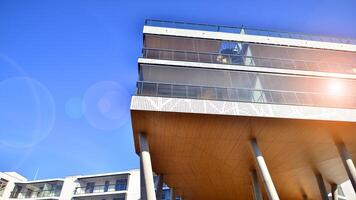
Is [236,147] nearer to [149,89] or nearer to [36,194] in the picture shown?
[149,89]

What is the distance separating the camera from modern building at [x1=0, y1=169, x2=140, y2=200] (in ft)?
104

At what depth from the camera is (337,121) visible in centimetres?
1142

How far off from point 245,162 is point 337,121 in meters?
5.92

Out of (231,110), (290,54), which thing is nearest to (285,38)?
(290,54)

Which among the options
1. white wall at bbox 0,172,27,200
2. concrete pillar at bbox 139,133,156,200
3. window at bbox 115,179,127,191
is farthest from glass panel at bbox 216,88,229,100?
white wall at bbox 0,172,27,200

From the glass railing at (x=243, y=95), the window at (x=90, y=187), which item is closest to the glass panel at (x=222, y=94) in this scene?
the glass railing at (x=243, y=95)

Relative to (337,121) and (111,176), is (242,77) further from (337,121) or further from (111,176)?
(111,176)

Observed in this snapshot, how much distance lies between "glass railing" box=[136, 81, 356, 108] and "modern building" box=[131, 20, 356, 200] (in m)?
0.05

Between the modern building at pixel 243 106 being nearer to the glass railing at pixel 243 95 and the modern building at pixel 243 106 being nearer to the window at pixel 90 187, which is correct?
the glass railing at pixel 243 95

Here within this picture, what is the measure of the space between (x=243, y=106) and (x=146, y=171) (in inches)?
222

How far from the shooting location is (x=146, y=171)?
10461mm

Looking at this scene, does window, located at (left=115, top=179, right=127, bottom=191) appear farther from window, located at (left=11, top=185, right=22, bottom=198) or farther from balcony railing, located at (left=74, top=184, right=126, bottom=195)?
window, located at (left=11, top=185, right=22, bottom=198)

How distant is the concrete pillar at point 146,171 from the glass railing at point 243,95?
252 centimetres

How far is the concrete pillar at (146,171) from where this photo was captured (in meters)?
9.78
